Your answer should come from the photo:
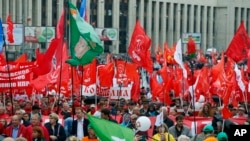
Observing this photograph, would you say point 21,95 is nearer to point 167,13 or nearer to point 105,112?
point 105,112

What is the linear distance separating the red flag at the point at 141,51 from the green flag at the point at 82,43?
9187mm

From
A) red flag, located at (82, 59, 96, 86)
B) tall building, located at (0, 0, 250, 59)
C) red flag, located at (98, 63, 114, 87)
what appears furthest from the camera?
tall building, located at (0, 0, 250, 59)

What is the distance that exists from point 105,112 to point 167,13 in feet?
233

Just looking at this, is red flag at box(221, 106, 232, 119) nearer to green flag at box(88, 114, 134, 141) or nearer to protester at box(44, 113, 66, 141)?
protester at box(44, 113, 66, 141)

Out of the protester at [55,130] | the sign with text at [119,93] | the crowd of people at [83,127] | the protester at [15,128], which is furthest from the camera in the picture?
the sign with text at [119,93]

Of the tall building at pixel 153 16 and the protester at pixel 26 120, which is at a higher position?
the tall building at pixel 153 16

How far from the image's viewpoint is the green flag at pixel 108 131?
9.30m

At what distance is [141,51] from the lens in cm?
2377

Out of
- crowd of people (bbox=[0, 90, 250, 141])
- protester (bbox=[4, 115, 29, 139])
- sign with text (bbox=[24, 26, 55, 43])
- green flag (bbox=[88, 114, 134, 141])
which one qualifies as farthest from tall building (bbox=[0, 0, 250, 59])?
A: green flag (bbox=[88, 114, 134, 141])

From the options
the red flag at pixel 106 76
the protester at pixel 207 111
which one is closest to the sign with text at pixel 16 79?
the protester at pixel 207 111

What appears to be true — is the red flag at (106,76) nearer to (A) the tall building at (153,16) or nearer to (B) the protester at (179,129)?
(B) the protester at (179,129)

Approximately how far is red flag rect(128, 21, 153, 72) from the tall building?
33660 mm

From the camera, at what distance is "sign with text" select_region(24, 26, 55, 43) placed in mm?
50125

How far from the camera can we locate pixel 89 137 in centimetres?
1227
